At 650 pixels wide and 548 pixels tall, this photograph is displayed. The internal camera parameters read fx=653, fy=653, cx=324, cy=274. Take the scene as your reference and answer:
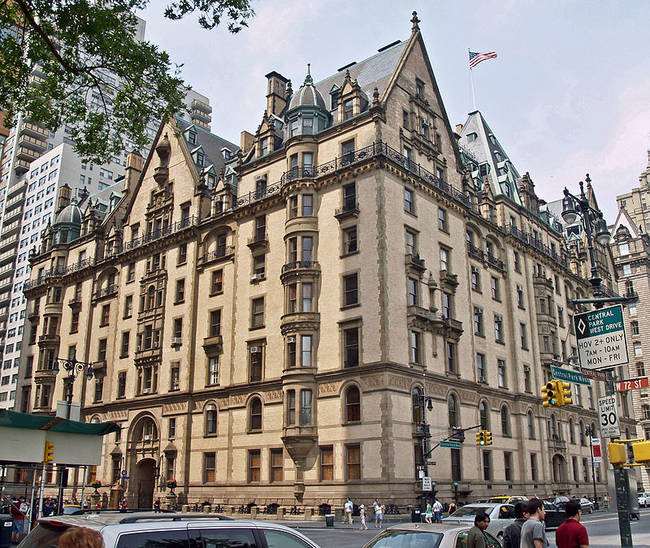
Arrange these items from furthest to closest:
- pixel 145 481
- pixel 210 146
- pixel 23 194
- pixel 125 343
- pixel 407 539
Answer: pixel 23 194
pixel 210 146
pixel 125 343
pixel 145 481
pixel 407 539

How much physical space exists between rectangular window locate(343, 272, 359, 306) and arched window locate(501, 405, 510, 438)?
60.9 feet

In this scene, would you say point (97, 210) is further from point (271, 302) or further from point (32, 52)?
point (32, 52)

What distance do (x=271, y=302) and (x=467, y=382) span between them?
15834 millimetres

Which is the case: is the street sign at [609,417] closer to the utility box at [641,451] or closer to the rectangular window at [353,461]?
the utility box at [641,451]

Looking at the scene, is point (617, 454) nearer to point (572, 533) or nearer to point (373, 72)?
point (572, 533)

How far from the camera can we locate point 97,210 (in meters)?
75.9

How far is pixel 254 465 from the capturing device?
154 ft

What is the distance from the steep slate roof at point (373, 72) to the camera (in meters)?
52.2

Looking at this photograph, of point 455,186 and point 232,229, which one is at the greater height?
point 455,186

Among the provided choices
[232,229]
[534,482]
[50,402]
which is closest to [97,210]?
[50,402]

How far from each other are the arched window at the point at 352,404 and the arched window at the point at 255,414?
8103 millimetres

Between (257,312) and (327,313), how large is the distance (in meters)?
7.32

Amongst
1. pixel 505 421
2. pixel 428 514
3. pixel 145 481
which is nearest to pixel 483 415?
pixel 505 421

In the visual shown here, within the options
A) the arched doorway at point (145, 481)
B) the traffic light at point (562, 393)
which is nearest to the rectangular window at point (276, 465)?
the arched doorway at point (145, 481)
